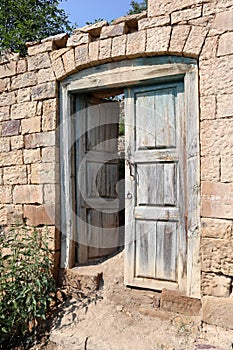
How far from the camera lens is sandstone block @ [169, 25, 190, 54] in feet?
10.00

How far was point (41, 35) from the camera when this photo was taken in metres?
8.41

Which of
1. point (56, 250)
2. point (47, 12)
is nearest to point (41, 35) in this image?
point (47, 12)

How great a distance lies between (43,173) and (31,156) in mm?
274

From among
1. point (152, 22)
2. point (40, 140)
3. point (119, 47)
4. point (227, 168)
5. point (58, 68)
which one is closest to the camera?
point (227, 168)

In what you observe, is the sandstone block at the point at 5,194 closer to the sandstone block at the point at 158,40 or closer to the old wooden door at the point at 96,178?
the old wooden door at the point at 96,178

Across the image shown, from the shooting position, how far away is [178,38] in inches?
121

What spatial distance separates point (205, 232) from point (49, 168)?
1836 mm

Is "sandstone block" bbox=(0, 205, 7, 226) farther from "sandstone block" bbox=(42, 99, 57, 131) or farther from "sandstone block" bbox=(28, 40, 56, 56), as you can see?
"sandstone block" bbox=(28, 40, 56, 56)

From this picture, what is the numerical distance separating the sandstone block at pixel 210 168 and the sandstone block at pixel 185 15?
129 cm

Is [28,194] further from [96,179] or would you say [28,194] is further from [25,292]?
[25,292]

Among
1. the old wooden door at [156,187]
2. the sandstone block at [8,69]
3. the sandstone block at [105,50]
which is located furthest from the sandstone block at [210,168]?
the sandstone block at [8,69]

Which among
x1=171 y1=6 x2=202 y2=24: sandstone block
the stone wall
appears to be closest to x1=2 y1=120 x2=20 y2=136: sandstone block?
the stone wall

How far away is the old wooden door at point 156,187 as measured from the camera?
3.23 meters

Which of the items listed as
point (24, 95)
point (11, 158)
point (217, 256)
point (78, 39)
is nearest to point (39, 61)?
point (24, 95)
